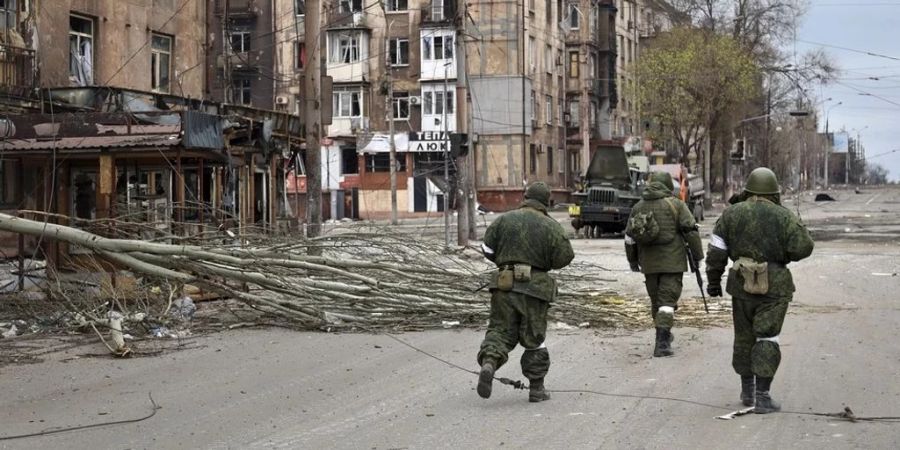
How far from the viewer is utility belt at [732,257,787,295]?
803 cm

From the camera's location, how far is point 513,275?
28.3 ft

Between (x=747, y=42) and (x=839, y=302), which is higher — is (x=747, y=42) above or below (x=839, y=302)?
above

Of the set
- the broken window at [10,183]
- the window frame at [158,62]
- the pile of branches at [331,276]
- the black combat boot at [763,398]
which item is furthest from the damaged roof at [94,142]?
the black combat boot at [763,398]

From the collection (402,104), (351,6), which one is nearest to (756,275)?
(402,104)

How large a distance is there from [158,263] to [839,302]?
9.56m

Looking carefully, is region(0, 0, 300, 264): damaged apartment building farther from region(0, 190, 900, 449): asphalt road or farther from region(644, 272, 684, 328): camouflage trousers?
region(644, 272, 684, 328): camouflage trousers

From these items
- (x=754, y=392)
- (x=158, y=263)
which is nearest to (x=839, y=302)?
(x=754, y=392)

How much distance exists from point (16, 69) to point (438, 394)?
1455cm

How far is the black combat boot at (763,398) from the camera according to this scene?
7.86 m

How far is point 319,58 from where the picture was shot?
73.9 ft

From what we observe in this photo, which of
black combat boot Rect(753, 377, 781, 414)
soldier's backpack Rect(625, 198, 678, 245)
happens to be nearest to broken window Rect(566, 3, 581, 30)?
soldier's backpack Rect(625, 198, 678, 245)

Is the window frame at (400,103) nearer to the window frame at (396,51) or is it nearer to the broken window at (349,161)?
the window frame at (396,51)

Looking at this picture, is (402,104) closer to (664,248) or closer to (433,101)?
(433,101)

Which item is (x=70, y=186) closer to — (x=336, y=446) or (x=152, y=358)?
(x=152, y=358)
